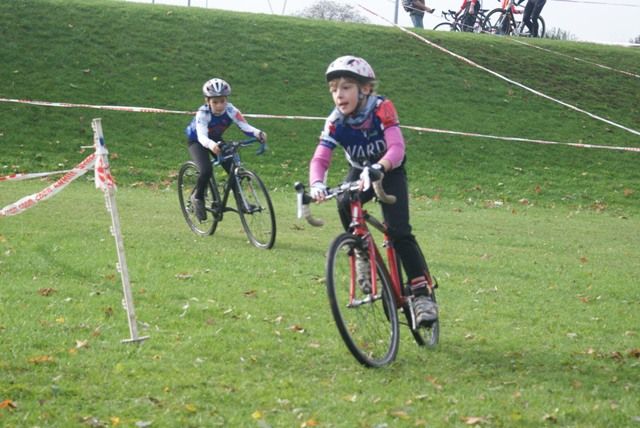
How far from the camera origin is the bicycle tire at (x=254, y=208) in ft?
39.9

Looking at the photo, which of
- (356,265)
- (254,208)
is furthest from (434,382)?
(254,208)

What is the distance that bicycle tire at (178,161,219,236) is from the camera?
12952 millimetres

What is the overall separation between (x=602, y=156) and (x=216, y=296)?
1829 centimetres

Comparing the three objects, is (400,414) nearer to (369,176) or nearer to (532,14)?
(369,176)

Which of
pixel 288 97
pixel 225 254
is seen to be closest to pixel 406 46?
pixel 288 97

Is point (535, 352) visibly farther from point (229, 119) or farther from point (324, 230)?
point (324, 230)

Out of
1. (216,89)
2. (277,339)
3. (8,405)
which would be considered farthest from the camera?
(216,89)

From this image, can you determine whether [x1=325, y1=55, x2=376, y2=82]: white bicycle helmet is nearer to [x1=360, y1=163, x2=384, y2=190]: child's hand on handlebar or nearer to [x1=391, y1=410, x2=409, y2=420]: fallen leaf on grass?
[x1=360, y1=163, x2=384, y2=190]: child's hand on handlebar

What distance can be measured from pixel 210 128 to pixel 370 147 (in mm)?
5778

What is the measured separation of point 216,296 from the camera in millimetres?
9000

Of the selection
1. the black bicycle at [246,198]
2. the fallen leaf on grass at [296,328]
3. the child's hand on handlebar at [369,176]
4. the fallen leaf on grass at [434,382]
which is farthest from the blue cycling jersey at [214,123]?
the fallen leaf on grass at [434,382]

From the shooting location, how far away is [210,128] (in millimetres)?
12484

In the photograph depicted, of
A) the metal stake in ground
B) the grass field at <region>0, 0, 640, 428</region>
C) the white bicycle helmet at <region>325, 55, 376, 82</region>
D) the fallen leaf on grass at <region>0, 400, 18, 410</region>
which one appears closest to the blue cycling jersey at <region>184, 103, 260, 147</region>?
the grass field at <region>0, 0, 640, 428</region>

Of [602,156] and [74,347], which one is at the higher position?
[74,347]
